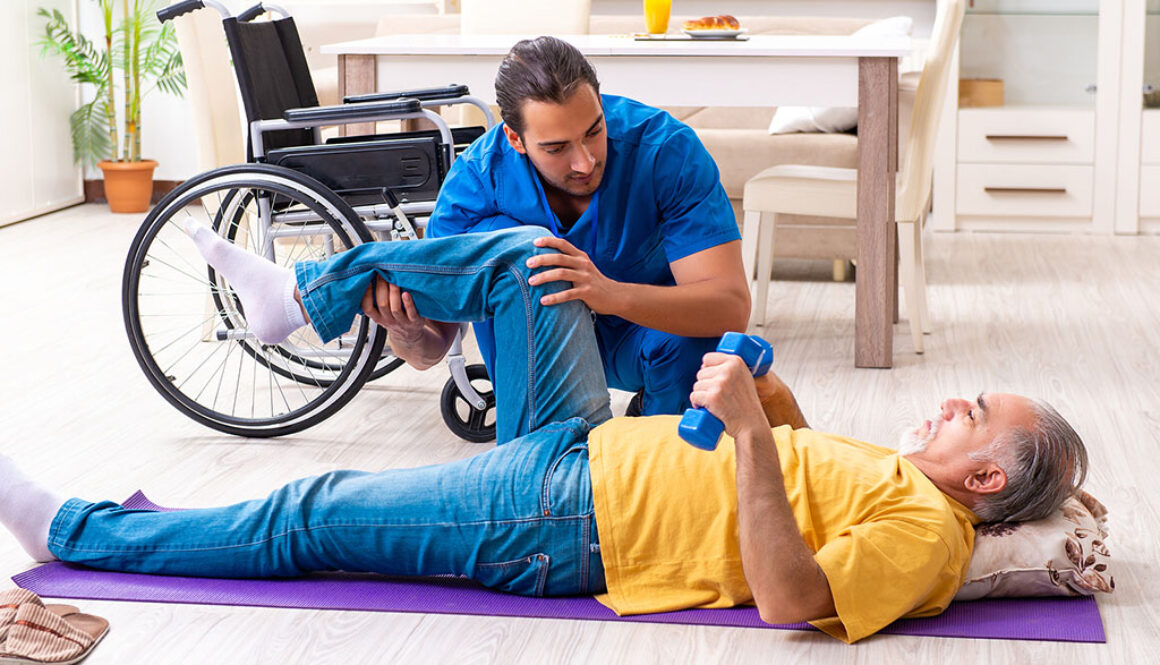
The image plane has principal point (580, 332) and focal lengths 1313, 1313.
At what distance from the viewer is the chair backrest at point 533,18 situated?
12.8ft

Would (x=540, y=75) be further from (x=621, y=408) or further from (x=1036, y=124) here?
(x=1036, y=124)

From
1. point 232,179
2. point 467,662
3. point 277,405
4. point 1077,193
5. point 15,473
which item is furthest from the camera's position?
point 1077,193

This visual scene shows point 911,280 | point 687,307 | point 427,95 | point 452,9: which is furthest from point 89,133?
point 687,307

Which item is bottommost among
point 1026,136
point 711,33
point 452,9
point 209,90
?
point 1026,136

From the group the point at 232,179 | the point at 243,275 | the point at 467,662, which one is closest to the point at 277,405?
the point at 232,179

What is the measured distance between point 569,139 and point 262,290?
19.5 inches

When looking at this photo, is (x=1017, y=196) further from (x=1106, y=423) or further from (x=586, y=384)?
(x=586, y=384)

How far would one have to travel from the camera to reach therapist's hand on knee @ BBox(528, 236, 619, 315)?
1.79 m

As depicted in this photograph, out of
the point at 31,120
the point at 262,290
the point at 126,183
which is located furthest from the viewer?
the point at 126,183

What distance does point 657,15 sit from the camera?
11.8ft

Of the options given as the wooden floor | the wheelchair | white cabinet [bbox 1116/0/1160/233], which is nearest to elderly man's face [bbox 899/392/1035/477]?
the wooden floor

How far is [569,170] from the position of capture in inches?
75.2

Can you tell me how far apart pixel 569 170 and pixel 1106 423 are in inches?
51.6

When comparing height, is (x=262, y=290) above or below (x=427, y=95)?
below
